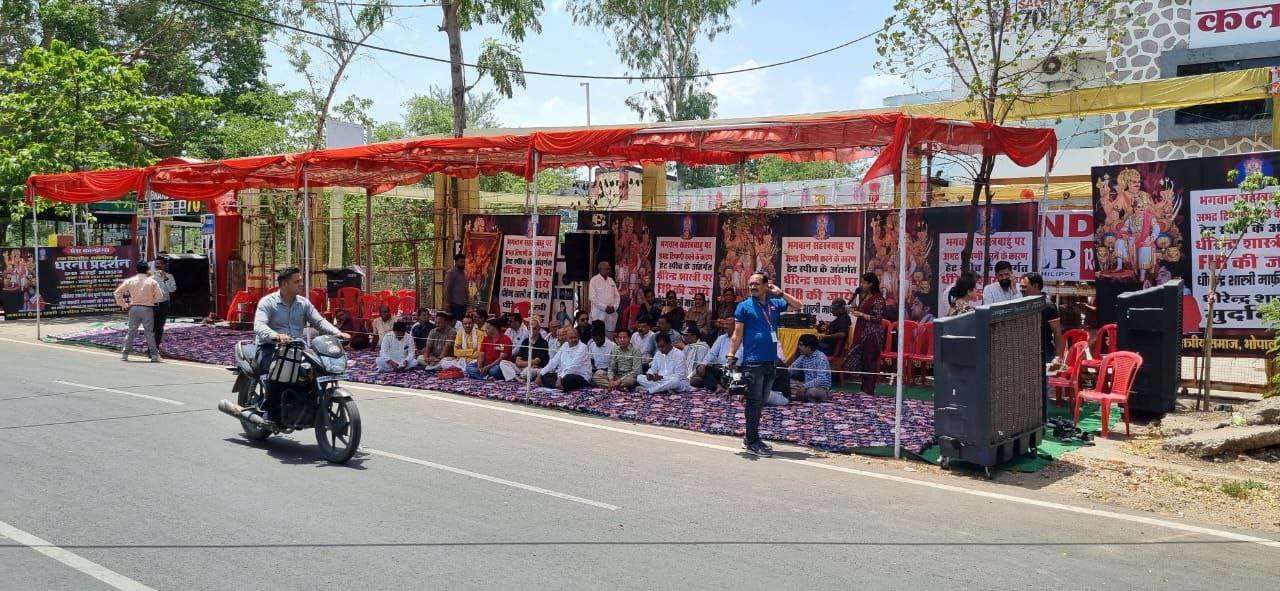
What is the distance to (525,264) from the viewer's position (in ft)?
59.1

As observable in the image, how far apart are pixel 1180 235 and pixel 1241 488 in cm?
501

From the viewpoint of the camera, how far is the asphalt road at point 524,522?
5.21 m

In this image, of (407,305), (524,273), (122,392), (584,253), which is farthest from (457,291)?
(122,392)

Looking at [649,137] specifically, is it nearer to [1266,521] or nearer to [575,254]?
[575,254]

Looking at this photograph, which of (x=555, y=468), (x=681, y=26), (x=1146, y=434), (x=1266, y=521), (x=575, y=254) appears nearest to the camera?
(x=1266, y=521)

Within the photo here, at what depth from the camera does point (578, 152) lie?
480 inches

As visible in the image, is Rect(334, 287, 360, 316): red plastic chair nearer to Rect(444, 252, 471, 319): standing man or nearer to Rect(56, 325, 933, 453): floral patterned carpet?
Rect(444, 252, 471, 319): standing man

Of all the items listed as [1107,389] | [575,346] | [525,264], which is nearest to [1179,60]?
[1107,389]

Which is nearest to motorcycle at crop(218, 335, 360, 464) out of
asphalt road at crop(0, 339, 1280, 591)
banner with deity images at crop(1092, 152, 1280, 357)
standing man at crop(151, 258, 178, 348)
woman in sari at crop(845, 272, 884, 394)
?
asphalt road at crop(0, 339, 1280, 591)

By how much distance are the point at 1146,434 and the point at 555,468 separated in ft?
19.6

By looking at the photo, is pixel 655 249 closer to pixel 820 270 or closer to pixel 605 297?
pixel 605 297

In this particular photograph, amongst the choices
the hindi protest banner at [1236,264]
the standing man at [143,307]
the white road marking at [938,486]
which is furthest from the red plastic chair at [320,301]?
→ the hindi protest banner at [1236,264]

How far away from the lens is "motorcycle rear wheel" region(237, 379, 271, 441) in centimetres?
870

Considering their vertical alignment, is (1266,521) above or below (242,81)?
below
